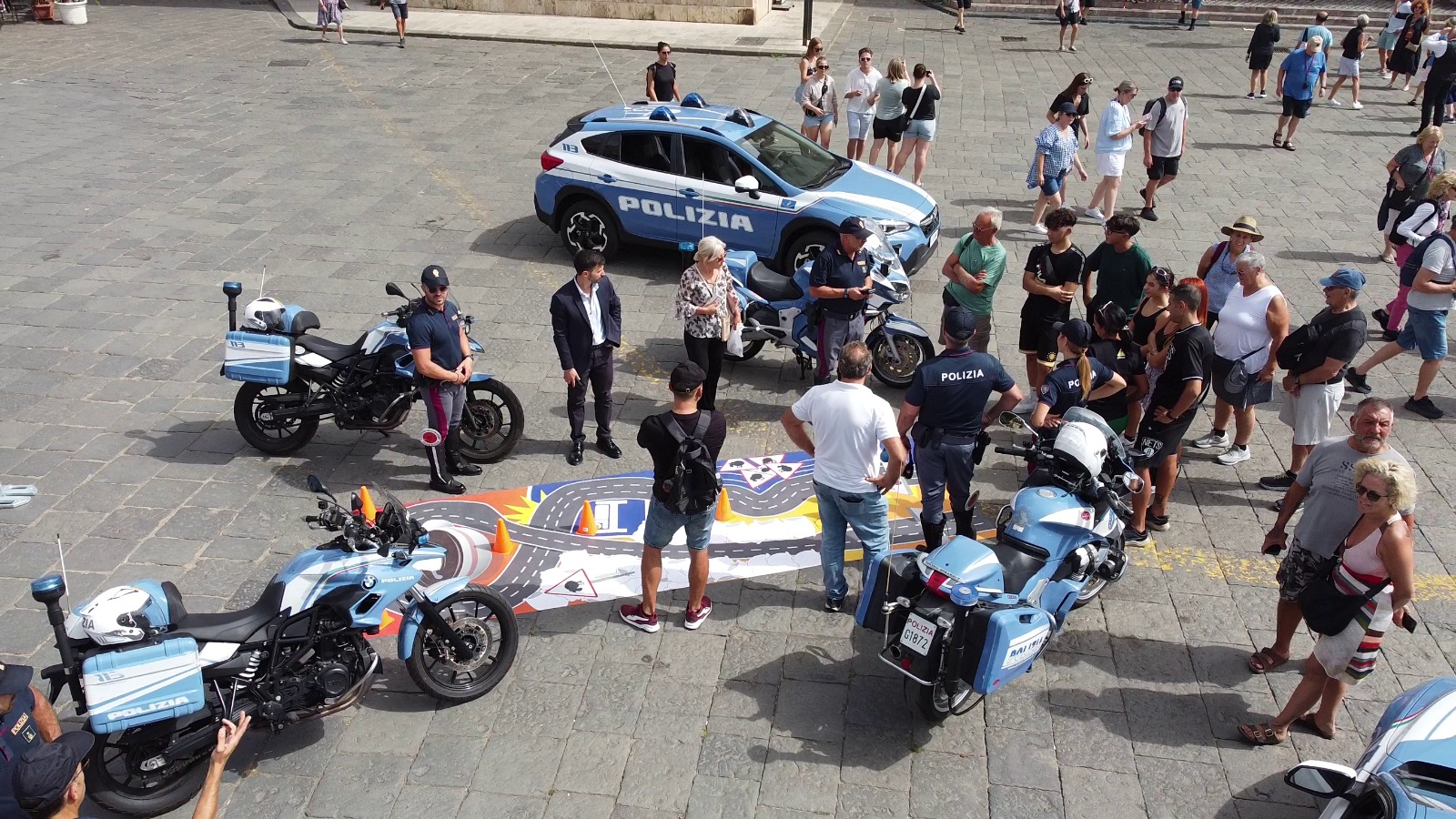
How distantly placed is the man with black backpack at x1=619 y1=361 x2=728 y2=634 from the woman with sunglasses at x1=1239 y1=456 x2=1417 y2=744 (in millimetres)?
2884

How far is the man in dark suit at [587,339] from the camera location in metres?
7.20

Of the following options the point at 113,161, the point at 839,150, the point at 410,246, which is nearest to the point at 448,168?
the point at 410,246

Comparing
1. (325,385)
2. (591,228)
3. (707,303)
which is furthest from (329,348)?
(591,228)

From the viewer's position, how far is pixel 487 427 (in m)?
7.64

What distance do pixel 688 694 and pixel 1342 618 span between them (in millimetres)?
3124

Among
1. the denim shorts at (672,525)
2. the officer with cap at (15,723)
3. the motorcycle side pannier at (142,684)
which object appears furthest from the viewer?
the denim shorts at (672,525)

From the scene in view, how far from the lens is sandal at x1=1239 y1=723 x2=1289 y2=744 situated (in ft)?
17.0

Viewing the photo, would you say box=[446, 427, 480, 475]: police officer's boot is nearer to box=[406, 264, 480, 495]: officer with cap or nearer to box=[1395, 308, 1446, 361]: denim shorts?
box=[406, 264, 480, 495]: officer with cap

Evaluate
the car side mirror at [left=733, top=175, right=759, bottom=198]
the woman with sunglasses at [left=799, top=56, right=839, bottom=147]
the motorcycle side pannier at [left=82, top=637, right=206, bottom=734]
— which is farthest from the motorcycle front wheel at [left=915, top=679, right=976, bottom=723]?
the woman with sunglasses at [left=799, top=56, right=839, bottom=147]

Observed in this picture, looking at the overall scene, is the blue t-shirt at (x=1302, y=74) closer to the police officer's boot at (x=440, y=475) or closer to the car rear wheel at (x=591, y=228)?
the car rear wheel at (x=591, y=228)

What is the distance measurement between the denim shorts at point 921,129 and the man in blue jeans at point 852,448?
26.9 ft

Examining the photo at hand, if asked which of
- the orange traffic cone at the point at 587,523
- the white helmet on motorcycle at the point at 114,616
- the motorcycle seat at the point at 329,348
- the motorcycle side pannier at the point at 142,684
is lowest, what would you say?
the orange traffic cone at the point at 587,523

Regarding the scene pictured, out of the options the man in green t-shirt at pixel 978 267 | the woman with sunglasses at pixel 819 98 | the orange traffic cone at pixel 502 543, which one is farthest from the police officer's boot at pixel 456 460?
the woman with sunglasses at pixel 819 98

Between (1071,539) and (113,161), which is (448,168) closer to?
(113,161)
